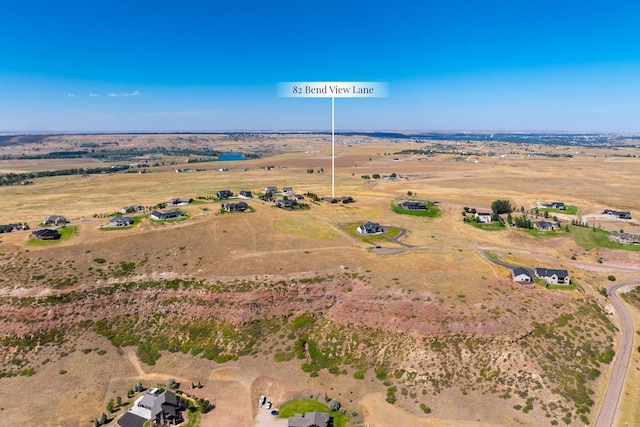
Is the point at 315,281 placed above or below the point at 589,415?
above

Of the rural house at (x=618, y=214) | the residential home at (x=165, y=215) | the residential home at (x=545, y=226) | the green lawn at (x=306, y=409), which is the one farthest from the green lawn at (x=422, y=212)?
the green lawn at (x=306, y=409)

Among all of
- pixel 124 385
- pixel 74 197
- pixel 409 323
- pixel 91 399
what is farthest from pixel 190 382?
pixel 74 197

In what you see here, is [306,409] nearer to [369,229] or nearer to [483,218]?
[369,229]

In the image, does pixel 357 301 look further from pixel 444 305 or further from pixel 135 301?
pixel 135 301

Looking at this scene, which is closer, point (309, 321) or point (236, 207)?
point (309, 321)

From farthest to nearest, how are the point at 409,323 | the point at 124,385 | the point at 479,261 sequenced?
the point at 479,261, the point at 409,323, the point at 124,385

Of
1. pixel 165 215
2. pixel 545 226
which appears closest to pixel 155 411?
pixel 165 215

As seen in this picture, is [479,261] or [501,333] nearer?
[501,333]
